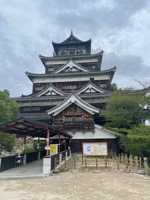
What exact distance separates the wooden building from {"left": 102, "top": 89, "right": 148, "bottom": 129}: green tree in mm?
1756

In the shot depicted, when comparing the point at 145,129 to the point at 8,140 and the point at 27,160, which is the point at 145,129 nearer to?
the point at 27,160

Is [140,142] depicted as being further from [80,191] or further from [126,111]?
[80,191]

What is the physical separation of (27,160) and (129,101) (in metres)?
11.6

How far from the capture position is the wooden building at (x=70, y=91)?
21.4 meters

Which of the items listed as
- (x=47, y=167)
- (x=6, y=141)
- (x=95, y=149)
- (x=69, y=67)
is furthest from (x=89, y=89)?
(x=47, y=167)

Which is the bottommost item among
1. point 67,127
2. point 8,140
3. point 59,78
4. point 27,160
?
point 27,160

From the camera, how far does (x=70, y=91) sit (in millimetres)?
29703

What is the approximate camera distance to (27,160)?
54.3 feet

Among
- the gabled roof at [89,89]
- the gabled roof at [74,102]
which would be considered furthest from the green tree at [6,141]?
the gabled roof at [89,89]

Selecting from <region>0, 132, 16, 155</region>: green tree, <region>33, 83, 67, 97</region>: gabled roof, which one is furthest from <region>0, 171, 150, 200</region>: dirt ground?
<region>33, 83, 67, 97</region>: gabled roof

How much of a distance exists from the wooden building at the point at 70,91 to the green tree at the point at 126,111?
5.76 feet

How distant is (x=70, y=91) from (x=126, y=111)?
12188 millimetres

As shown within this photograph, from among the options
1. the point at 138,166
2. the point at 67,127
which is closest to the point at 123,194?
the point at 138,166

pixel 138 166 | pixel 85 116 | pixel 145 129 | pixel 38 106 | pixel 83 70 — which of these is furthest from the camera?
pixel 83 70
